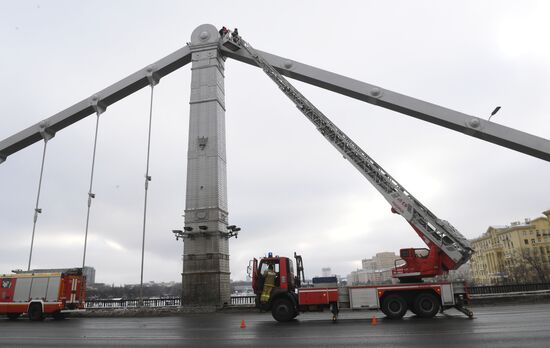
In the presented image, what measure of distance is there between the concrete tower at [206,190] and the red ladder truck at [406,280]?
858cm

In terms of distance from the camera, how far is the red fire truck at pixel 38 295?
2072cm

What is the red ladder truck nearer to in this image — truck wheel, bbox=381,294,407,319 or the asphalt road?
truck wheel, bbox=381,294,407,319

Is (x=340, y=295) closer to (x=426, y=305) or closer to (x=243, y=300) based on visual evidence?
(x=426, y=305)

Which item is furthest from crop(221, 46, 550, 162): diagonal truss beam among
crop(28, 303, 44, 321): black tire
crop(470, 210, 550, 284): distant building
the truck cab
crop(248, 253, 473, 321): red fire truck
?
crop(470, 210, 550, 284): distant building

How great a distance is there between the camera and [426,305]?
14.6 meters

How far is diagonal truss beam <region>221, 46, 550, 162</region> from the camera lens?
1836cm

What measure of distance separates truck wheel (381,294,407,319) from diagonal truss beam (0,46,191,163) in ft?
74.4

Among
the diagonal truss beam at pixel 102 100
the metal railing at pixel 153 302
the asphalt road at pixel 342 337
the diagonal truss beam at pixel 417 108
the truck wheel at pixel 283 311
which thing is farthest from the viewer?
the diagonal truss beam at pixel 102 100

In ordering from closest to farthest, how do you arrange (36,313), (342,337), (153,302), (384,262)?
(342,337) → (36,313) → (153,302) → (384,262)

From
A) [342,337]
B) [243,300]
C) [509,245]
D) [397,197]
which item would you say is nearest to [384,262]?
[243,300]

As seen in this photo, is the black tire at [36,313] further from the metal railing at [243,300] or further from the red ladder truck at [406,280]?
the red ladder truck at [406,280]

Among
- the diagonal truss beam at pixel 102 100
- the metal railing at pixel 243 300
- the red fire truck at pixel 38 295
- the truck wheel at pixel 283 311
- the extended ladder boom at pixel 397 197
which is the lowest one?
the truck wheel at pixel 283 311

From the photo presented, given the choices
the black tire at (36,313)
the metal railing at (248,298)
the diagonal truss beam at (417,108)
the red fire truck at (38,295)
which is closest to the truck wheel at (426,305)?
the diagonal truss beam at (417,108)

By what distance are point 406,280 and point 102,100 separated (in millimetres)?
26376
